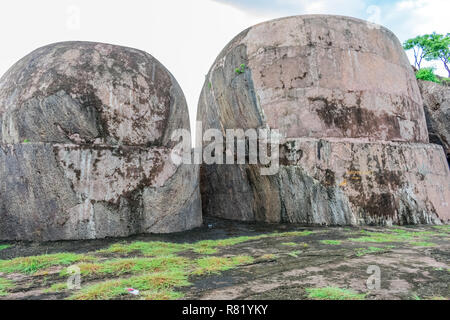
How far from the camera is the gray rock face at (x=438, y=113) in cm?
959

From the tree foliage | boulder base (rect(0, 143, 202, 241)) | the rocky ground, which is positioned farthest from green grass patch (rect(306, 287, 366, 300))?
the tree foliage

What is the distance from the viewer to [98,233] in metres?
4.85

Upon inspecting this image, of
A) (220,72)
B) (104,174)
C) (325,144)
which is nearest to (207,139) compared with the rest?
(220,72)

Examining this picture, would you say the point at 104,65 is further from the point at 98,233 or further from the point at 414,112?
the point at 414,112

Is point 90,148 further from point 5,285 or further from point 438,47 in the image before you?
point 438,47

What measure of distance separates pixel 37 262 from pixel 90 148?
79.3 inches

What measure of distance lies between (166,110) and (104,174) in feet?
5.24

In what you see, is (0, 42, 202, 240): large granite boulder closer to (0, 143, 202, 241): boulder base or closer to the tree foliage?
(0, 143, 202, 241): boulder base

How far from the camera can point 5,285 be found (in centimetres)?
266

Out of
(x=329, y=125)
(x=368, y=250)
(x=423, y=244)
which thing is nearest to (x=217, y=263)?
(x=368, y=250)

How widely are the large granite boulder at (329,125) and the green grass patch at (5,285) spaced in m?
4.48

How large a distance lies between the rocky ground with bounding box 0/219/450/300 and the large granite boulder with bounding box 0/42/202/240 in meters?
0.40

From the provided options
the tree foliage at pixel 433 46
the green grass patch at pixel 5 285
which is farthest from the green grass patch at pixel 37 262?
the tree foliage at pixel 433 46

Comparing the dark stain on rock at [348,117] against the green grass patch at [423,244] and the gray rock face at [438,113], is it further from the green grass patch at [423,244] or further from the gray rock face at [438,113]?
the gray rock face at [438,113]
